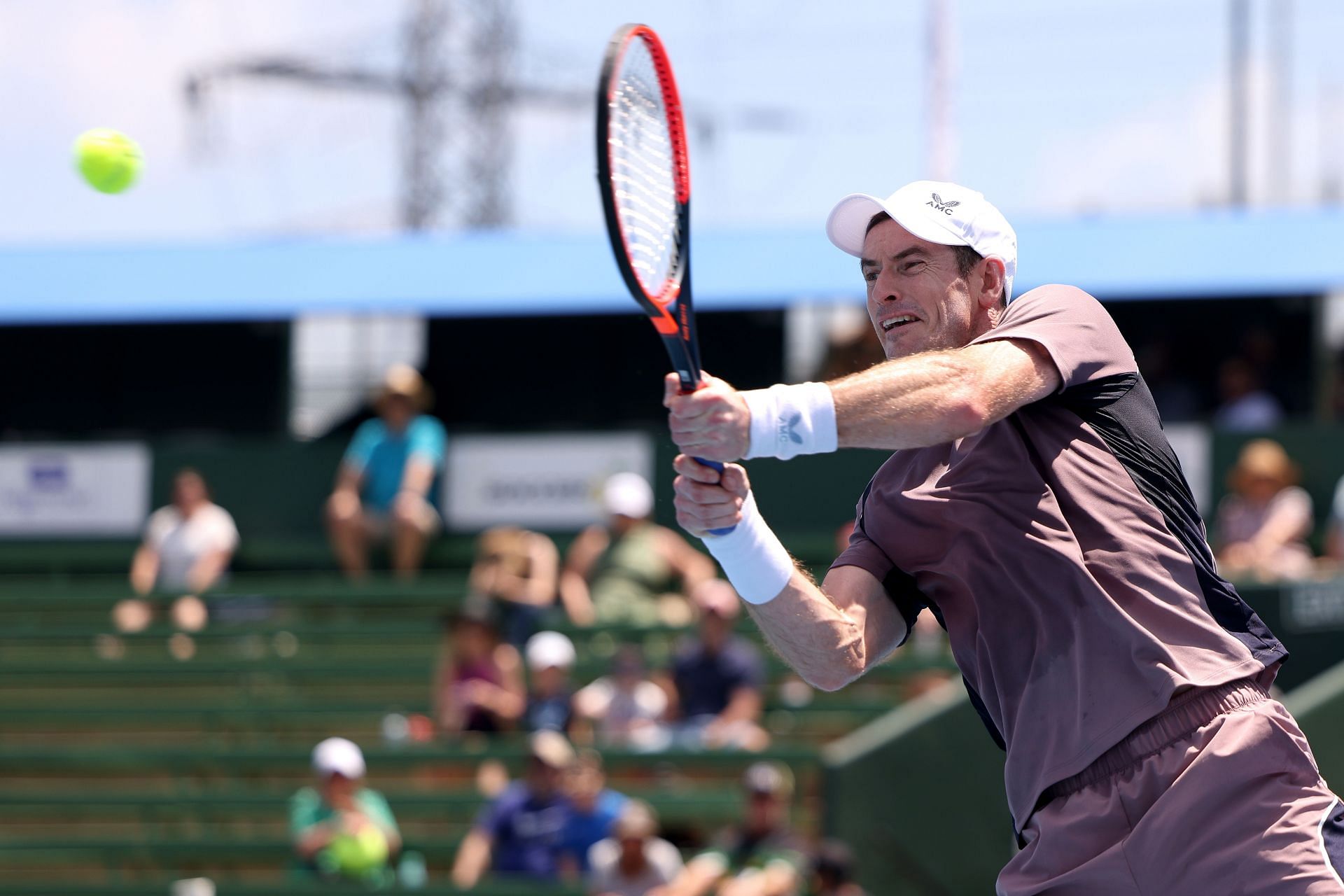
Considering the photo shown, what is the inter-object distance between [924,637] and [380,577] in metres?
4.07

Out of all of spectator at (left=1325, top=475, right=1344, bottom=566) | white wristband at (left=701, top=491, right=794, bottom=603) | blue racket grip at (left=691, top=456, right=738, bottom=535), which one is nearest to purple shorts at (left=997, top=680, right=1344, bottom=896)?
white wristband at (left=701, top=491, right=794, bottom=603)

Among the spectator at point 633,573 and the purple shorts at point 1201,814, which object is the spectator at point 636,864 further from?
the purple shorts at point 1201,814

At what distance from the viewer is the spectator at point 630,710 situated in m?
9.41

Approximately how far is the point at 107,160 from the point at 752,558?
403 cm

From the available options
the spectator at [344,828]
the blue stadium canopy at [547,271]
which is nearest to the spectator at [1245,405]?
the blue stadium canopy at [547,271]

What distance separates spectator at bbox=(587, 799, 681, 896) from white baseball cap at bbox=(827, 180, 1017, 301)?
5.22 metres

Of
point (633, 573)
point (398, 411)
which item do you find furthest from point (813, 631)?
point (398, 411)

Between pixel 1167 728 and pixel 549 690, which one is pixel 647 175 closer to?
→ pixel 1167 728

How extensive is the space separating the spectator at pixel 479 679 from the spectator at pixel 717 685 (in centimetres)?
100

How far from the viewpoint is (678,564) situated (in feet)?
34.8

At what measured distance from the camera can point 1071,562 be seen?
120 inches

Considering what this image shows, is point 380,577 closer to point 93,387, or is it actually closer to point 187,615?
point 187,615

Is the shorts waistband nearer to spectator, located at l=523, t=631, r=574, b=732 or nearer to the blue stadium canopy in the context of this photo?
spectator, located at l=523, t=631, r=574, b=732

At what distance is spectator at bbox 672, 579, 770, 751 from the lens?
9203mm
